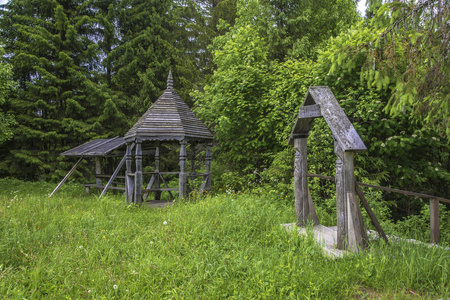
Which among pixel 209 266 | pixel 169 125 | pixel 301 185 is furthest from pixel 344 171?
pixel 169 125

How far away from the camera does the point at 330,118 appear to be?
3744mm

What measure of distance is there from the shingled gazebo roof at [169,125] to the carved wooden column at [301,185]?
4302 mm

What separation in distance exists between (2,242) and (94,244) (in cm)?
128

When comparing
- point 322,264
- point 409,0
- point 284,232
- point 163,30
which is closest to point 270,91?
point 409,0

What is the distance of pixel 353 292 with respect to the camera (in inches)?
102

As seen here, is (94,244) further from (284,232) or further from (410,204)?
(410,204)

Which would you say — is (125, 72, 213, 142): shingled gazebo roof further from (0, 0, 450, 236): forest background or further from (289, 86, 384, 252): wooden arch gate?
(289, 86, 384, 252): wooden arch gate

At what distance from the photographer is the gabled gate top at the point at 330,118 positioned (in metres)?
3.40

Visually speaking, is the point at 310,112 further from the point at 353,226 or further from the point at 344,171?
the point at 353,226

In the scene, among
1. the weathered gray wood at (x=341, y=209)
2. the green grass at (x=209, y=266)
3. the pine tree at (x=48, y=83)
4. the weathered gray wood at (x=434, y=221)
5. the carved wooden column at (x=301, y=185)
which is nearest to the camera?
the green grass at (x=209, y=266)

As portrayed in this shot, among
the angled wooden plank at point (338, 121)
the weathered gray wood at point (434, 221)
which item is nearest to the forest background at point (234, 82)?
the angled wooden plank at point (338, 121)

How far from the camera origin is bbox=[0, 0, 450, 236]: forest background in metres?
6.51

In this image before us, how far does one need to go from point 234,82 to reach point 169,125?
2823 mm

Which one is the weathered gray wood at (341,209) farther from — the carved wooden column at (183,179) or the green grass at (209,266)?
the carved wooden column at (183,179)
